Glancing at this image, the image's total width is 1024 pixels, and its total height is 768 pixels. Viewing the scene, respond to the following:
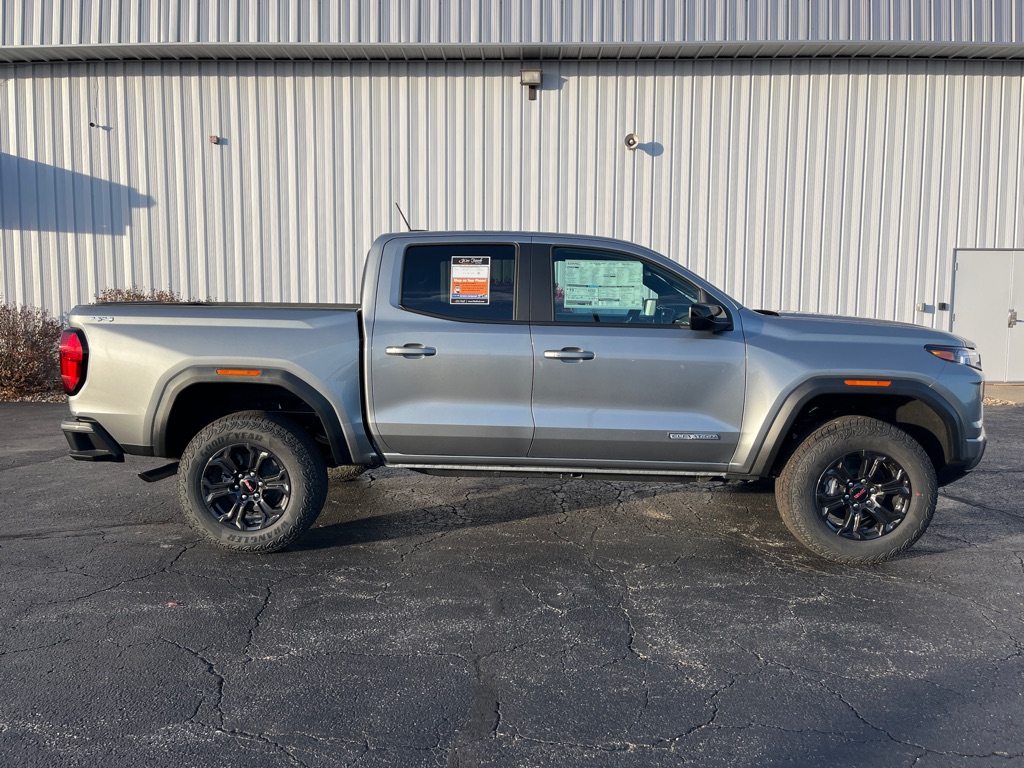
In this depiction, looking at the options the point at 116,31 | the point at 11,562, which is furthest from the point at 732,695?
the point at 116,31

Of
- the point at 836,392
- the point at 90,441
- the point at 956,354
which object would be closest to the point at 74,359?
the point at 90,441

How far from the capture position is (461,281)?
4.73 m

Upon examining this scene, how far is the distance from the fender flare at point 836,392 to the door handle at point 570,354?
3.81 ft

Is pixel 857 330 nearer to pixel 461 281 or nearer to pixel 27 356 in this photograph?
pixel 461 281

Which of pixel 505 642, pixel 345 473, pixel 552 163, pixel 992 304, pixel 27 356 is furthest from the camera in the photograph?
pixel 992 304

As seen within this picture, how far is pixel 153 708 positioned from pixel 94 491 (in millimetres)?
3871

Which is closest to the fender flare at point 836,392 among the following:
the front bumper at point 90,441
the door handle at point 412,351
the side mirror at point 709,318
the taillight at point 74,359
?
the side mirror at point 709,318

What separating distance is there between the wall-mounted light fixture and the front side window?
7846 millimetres

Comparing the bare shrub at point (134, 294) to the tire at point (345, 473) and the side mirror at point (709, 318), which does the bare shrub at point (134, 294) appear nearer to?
the tire at point (345, 473)

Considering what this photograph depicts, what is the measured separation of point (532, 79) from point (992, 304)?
8.48 meters

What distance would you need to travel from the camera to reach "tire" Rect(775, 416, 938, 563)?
442cm

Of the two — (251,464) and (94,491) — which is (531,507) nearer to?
(251,464)

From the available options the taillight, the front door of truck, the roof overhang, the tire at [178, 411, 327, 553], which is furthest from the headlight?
the roof overhang

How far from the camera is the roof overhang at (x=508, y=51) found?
11.1 m
